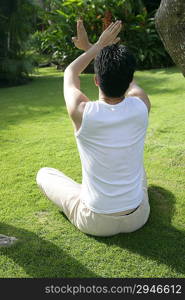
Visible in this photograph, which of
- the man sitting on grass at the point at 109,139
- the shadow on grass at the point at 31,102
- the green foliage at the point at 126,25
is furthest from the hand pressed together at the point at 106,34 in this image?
the green foliage at the point at 126,25

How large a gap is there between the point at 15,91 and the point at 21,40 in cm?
170

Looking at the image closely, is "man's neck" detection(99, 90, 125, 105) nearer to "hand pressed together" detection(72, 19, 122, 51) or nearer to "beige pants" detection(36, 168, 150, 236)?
"hand pressed together" detection(72, 19, 122, 51)

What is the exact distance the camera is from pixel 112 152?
2.40 meters

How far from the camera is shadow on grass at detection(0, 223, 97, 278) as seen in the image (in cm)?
240

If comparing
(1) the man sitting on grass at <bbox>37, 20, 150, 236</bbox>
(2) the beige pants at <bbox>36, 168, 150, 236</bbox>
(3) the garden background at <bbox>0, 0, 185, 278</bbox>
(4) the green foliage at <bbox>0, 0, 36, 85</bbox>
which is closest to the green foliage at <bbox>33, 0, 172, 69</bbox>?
(3) the garden background at <bbox>0, 0, 185, 278</bbox>

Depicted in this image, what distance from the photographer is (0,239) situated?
8.85 feet

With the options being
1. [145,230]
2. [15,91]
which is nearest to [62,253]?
[145,230]

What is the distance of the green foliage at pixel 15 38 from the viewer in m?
9.76

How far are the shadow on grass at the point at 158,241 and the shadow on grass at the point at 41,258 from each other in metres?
0.30

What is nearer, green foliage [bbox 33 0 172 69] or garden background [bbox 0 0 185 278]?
garden background [bbox 0 0 185 278]

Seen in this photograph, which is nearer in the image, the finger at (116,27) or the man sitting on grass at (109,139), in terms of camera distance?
the man sitting on grass at (109,139)

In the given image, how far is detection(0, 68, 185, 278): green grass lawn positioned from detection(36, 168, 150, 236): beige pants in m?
0.08

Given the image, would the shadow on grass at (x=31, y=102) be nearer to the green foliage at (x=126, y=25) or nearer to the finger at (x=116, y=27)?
the green foliage at (x=126, y=25)

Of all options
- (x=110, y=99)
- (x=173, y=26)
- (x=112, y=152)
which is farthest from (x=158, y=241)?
(x=173, y=26)
